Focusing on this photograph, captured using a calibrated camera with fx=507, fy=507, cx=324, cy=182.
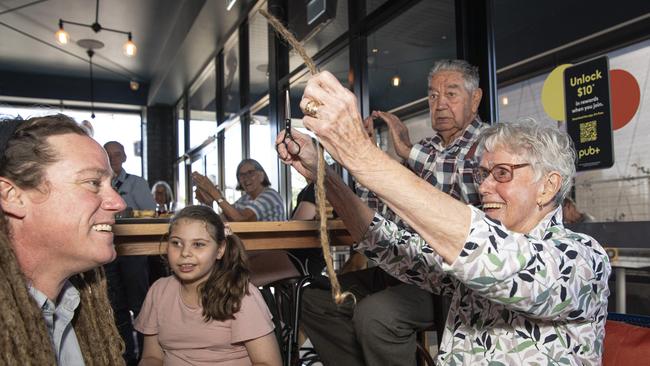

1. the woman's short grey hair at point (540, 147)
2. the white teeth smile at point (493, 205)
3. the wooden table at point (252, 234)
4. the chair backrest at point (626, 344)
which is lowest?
the chair backrest at point (626, 344)

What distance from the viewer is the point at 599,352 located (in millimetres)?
1167

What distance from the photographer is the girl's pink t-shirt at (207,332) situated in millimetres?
1848

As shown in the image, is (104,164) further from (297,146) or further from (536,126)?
(536,126)

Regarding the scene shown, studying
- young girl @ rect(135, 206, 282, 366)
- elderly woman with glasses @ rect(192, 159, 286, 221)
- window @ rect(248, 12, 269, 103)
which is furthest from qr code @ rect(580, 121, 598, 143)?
window @ rect(248, 12, 269, 103)

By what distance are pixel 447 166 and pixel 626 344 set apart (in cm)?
114

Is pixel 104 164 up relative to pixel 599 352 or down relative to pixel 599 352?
up

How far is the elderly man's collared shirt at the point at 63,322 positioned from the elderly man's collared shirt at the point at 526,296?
0.81 metres

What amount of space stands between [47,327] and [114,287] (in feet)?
9.25

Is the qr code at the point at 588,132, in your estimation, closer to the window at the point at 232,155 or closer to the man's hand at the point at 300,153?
the man's hand at the point at 300,153

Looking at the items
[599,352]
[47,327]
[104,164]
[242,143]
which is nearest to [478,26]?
[599,352]

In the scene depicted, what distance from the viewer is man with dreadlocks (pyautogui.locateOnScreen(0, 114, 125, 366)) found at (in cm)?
93

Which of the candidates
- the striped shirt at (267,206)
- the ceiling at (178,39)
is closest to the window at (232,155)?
the ceiling at (178,39)

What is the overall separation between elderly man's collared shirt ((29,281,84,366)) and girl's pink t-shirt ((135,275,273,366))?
753 mm

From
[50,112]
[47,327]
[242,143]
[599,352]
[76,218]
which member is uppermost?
[242,143]
